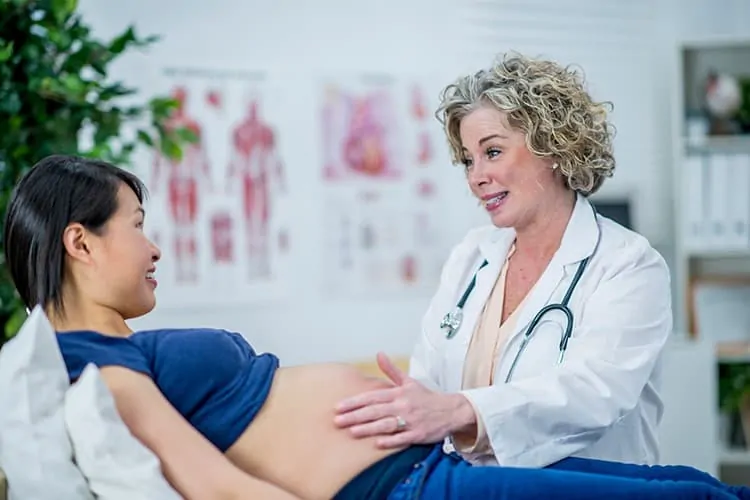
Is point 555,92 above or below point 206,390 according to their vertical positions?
above

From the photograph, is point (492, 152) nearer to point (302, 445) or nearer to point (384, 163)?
point (302, 445)

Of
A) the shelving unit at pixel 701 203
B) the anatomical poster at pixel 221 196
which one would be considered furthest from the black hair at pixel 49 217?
the shelving unit at pixel 701 203

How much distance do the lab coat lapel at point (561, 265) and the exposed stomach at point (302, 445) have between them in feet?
1.76

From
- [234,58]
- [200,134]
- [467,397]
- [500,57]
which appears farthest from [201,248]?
[467,397]

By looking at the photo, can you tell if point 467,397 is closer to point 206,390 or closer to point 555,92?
point 206,390

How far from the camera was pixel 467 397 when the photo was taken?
1.81 meters

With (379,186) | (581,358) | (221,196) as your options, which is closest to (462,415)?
(581,358)

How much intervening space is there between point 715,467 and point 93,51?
256cm

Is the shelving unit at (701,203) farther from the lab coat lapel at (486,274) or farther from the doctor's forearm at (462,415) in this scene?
the doctor's forearm at (462,415)

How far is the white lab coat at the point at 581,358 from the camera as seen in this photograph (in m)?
1.86

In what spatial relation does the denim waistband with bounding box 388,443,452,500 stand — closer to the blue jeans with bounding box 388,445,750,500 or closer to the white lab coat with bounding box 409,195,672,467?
the blue jeans with bounding box 388,445,750,500

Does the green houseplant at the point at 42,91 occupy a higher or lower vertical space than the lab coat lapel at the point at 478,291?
higher

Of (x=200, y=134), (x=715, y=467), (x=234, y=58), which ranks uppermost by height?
(x=234, y=58)

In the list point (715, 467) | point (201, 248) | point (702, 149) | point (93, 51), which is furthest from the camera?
point (702, 149)
